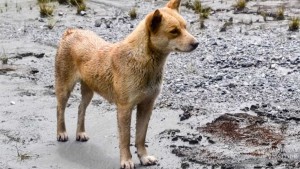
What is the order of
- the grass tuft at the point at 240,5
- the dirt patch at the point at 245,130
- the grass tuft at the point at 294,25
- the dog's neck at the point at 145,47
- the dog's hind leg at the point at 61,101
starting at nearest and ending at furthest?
the dog's neck at the point at 145,47 < the dirt patch at the point at 245,130 < the dog's hind leg at the point at 61,101 < the grass tuft at the point at 294,25 < the grass tuft at the point at 240,5

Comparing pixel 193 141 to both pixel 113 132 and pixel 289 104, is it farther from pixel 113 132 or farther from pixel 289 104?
pixel 289 104

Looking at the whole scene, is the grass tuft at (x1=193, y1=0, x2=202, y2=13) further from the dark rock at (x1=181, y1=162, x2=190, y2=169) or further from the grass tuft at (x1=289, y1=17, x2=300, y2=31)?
the dark rock at (x1=181, y1=162, x2=190, y2=169)

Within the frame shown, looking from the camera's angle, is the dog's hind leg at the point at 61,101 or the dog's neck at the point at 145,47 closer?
the dog's neck at the point at 145,47

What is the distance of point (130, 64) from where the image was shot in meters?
7.41

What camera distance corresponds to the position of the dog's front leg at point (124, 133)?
7.51m

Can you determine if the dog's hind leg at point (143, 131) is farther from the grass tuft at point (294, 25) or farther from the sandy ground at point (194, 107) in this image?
the grass tuft at point (294, 25)

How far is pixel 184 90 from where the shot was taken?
10227 millimetres

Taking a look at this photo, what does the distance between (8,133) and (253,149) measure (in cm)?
299

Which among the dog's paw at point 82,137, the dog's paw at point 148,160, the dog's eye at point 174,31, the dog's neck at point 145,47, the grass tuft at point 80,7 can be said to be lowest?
the grass tuft at point 80,7

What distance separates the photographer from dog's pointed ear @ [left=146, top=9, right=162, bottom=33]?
7059mm

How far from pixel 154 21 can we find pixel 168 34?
0.19 meters

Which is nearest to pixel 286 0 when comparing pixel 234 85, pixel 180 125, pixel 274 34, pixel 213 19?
pixel 213 19

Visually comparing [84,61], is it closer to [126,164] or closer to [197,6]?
[126,164]

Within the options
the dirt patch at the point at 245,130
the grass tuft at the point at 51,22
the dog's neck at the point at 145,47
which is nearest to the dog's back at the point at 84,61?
the dog's neck at the point at 145,47
